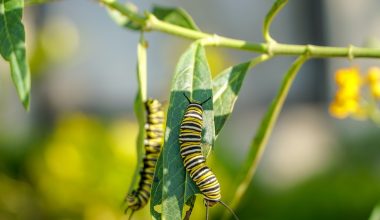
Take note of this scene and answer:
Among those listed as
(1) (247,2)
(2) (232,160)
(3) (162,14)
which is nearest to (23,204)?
(2) (232,160)

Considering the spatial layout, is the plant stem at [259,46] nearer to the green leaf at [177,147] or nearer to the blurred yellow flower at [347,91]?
the green leaf at [177,147]

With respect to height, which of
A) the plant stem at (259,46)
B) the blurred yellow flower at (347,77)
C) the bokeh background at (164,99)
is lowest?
the bokeh background at (164,99)

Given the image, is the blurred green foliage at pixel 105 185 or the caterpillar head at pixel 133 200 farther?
the blurred green foliage at pixel 105 185

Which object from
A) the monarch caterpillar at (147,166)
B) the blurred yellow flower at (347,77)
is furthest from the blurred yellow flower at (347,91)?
the monarch caterpillar at (147,166)

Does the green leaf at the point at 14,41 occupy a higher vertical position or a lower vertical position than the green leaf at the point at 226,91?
higher

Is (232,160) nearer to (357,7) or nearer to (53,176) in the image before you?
(53,176)

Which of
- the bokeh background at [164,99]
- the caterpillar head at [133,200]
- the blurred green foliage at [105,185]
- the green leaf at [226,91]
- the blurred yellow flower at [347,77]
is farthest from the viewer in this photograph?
the bokeh background at [164,99]

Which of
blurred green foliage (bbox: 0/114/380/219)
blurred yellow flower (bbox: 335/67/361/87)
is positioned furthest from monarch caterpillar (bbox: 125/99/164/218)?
blurred green foliage (bbox: 0/114/380/219)
